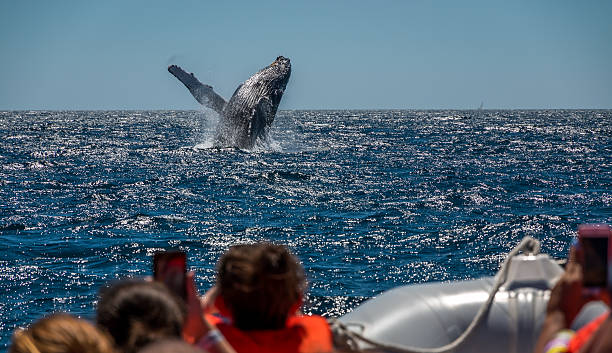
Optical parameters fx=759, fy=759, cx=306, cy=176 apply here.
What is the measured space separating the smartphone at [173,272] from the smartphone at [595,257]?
Answer: 4.34 feet

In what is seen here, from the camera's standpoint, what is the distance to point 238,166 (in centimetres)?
2411

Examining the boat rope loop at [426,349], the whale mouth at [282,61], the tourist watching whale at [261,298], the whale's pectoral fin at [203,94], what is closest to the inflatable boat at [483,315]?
the boat rope loop at [426,349]

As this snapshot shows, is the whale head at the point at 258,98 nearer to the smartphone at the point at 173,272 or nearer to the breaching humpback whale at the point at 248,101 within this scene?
the breaching humpback whale at the point at 248,101

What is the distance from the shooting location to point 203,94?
1091 inches

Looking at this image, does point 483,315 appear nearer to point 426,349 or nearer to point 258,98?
point 426,349

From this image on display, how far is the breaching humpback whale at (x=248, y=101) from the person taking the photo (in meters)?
26.3

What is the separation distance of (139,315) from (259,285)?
0.44 meters

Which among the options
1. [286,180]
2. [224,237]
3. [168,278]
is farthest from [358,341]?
[286,180]

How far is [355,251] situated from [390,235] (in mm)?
1404

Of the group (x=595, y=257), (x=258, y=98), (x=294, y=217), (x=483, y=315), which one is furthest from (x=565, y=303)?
(x=258, y=98)

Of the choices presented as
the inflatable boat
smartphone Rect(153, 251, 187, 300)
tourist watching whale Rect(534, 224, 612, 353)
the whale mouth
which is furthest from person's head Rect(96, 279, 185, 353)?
Result: the whale mouth

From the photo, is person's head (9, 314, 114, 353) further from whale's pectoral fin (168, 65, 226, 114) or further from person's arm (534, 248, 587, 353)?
whale's pectoral fin (168, 65, 226, 114)

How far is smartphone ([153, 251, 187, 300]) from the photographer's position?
8.18ft

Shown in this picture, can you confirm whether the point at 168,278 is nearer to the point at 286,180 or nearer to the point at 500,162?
the point at 286,180
